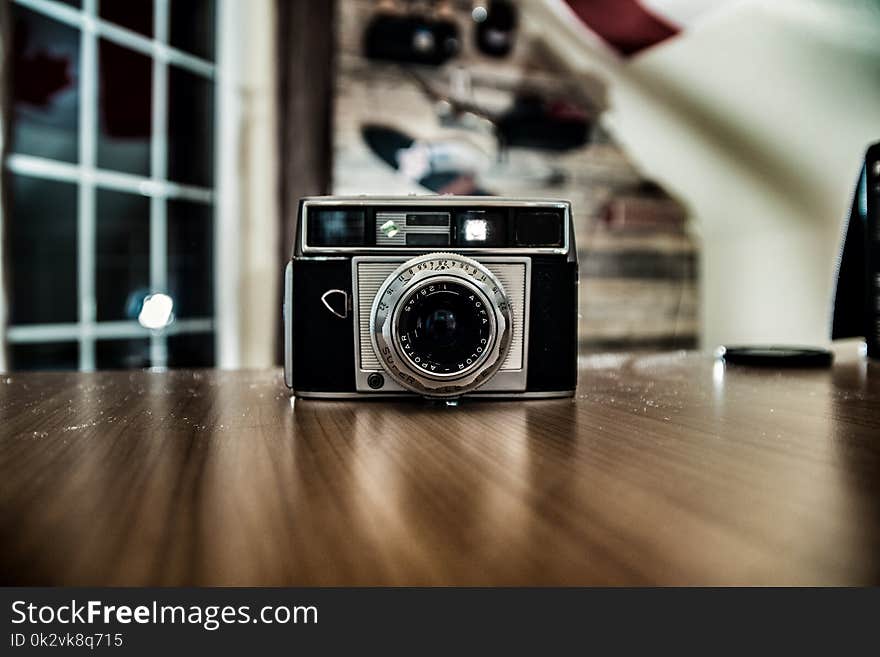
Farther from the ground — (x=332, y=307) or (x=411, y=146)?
(x=411, y=146)

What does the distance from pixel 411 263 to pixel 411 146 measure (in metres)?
1.91

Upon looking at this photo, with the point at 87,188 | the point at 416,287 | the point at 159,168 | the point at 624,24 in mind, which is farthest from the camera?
the point at 624,24

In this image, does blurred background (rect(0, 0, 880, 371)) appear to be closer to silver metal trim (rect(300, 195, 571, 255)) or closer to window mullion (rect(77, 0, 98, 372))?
window mullion (rect(77, 0, 98, 372))

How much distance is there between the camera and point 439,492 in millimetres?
323

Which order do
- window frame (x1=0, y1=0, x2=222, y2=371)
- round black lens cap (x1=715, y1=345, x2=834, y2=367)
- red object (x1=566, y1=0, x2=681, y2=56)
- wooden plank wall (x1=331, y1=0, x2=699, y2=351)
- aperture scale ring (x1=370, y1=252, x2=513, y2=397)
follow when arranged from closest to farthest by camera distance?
aperture scale ring (x1=370, y1=252, x2=513, y2=397) → round black lens cap (x1=715, y1=345, x2=834, y2=367) → window frame (x1=0, y1=0, x2=222, y2=371) → wooden plank wall (x1=331, y1=0, x2=699, y2=351) → red object (x1=566, y1=0, x2=681, y2=56)

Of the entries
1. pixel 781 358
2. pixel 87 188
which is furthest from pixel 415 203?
pixel 87 188

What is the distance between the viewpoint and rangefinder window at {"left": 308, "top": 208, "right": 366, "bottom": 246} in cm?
64

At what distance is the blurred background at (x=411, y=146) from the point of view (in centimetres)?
152

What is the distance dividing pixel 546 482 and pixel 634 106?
2668mm

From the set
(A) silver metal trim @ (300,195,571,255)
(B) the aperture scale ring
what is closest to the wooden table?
(B) the aperture scale ring

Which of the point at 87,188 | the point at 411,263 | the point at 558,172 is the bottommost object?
the point at 411,263

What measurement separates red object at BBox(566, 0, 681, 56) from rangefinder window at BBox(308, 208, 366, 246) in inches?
87.8

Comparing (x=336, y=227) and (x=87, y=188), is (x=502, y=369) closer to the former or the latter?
(x=336, y=227)

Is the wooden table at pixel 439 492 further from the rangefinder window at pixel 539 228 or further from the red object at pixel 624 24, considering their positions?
the red object at pixel 624 24
